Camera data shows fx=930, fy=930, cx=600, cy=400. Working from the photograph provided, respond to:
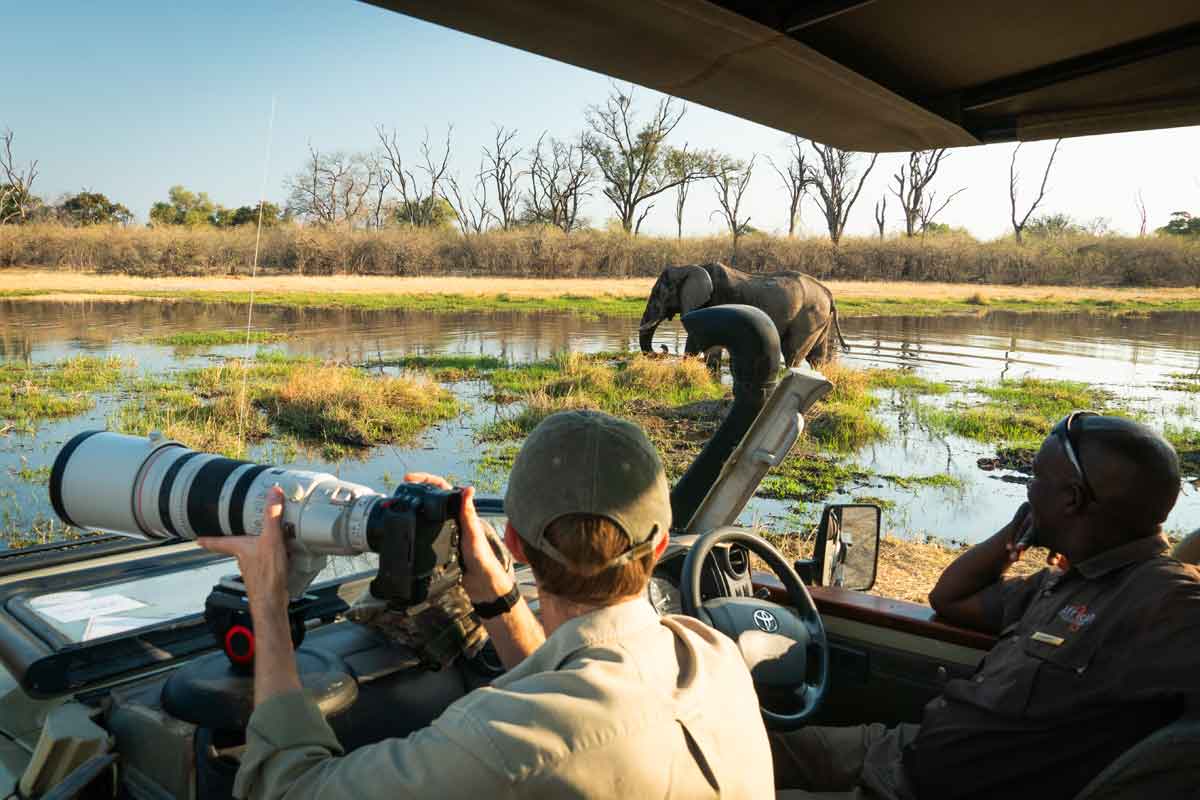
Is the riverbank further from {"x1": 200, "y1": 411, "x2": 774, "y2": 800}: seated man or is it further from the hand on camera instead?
{"x1": 200, "y1": 411, "x2": 774, "y2": 800}: seated man

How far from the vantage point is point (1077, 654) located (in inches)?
73.7

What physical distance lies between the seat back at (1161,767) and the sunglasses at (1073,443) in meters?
0.53

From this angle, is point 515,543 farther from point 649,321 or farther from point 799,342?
point 649,321

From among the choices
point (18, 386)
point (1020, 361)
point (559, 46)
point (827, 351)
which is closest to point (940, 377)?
point (827, 351)

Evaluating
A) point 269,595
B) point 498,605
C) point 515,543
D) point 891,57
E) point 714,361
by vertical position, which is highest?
point 891,57

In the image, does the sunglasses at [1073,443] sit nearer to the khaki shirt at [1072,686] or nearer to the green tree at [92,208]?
the khaki shirt at [1072,686]

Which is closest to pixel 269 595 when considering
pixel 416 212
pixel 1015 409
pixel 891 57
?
pixel 891 57

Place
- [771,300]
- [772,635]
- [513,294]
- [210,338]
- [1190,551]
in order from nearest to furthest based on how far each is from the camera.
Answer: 1. [772,635]
2. [1190,551]
3. [771,300]
4. [210,338]
5. [513,294]

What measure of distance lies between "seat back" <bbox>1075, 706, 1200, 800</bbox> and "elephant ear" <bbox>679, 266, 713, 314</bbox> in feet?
45.1

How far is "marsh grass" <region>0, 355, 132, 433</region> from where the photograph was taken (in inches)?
420

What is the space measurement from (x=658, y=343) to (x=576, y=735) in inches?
752

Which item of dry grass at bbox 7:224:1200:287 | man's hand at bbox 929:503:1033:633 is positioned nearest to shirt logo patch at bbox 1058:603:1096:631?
man's hand at bbox 929:503:1033:633

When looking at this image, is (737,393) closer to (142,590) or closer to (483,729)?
(142,590)

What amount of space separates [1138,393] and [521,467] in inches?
621
